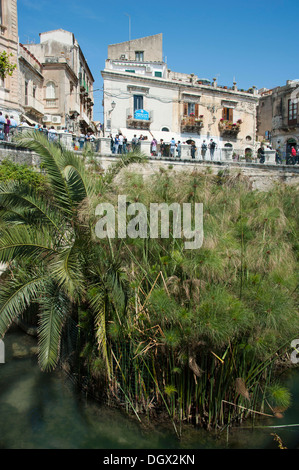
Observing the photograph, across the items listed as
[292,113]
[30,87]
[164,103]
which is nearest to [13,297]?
[30,87]

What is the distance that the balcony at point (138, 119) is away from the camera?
86.3ft

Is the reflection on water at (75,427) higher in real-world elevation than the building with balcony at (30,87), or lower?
lower

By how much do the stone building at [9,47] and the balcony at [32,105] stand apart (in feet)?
5.74

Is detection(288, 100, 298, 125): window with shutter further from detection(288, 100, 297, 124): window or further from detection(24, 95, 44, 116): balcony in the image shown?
detection(24, 95, 44, 116): balcony

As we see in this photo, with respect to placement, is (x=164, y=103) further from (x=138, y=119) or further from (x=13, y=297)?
(x=13, y=297)

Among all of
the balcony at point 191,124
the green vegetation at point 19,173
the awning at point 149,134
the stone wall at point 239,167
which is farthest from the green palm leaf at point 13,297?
the balcony at point 191,124

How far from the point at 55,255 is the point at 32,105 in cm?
1966

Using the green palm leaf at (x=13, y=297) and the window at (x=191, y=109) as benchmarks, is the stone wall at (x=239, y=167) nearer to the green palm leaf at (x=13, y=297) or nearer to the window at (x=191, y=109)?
the green palm leaf at (x=13, y=297)

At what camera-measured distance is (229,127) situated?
29953mm

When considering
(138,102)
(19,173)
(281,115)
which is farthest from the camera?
(281,115)

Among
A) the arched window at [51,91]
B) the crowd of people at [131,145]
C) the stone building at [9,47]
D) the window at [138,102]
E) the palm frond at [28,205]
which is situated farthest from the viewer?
the arched window at [51,91]

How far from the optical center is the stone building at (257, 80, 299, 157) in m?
33.4

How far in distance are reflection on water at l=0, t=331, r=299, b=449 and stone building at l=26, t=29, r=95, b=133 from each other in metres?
21.1
